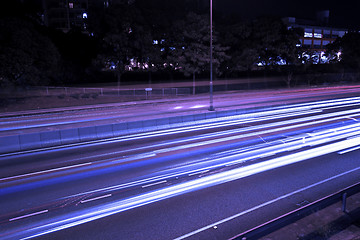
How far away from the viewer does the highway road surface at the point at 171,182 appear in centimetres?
583

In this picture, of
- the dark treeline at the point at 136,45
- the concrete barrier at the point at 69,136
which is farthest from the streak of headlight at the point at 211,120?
the dark treeline at the point at 136,45

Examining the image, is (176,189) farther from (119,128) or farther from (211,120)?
(211,120)

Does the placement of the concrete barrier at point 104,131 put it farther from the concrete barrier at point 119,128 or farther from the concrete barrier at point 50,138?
the concrete barrier at point 50,138

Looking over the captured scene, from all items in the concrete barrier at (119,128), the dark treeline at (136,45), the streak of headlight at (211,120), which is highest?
the dark treeline at (136,45)

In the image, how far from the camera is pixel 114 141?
13.6 m

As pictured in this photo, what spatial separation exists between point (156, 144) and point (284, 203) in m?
6.94

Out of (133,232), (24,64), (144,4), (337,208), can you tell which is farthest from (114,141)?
(144,4)

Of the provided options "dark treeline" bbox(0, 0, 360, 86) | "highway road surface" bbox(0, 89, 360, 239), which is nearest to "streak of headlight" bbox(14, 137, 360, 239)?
"highway road surface" bbox(0, 89, 360, 239)

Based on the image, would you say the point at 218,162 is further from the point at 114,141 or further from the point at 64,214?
the point at 114,141

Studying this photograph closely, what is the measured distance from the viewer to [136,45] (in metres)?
31.8

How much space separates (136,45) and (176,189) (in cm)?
2689

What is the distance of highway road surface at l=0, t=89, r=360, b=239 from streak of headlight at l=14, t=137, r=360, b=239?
27mm

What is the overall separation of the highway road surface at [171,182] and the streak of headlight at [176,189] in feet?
0.09

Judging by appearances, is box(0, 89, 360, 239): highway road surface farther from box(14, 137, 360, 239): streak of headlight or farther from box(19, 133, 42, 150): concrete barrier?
box(19, 133, 42, 150): concrete barrier
